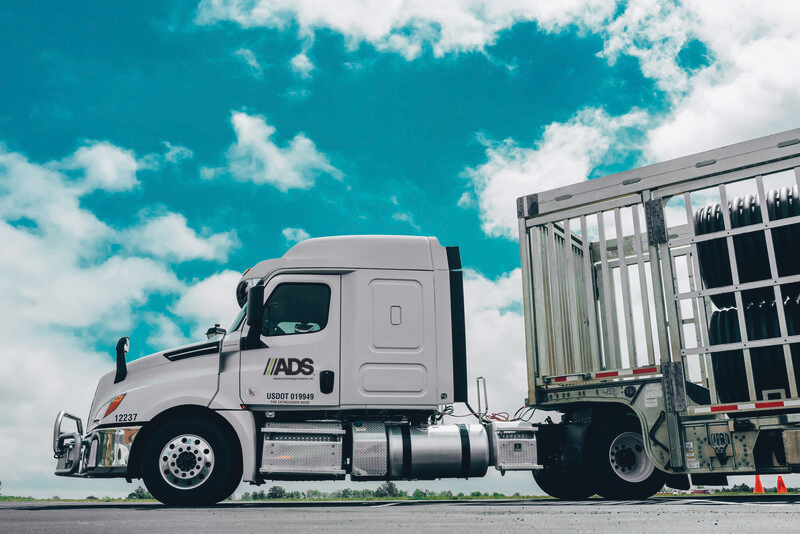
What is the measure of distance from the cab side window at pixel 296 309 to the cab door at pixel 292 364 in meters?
0.01

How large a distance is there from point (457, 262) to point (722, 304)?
3.50 m

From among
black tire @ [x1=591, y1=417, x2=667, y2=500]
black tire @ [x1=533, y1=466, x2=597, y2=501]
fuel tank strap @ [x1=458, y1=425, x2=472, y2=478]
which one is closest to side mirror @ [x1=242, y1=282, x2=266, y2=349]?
fuel tank strap @ [x1=458, y1=425, x2=472, y2=478]

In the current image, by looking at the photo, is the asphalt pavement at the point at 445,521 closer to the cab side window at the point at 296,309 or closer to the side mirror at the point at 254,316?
the side mirror at the point at 254,316

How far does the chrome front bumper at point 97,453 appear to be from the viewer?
9.37m

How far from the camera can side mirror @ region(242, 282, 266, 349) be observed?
9.33 meters

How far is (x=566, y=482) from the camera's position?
37.1 ft

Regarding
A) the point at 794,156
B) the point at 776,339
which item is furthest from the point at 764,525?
the point at 794,156

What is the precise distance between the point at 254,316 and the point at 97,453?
8.47 ft

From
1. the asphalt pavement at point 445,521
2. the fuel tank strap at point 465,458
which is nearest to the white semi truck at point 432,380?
the fuel tank strap at point 465,458

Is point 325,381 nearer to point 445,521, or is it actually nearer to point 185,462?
point 185,462

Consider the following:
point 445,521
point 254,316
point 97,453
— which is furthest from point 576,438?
point 97,453

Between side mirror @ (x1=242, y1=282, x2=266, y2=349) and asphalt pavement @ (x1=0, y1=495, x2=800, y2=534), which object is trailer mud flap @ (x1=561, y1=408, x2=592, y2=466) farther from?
side mirror @ (x1=242, y1=282, x2=266, y2=349)

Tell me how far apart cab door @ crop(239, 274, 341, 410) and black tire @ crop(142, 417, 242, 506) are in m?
0.67

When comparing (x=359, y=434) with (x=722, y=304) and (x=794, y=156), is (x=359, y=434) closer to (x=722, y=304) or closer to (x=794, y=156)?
(x=722, y=304)
